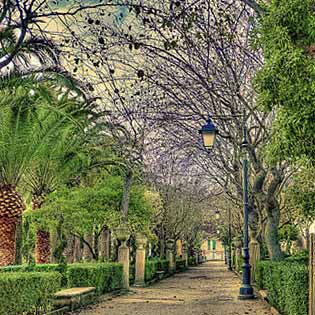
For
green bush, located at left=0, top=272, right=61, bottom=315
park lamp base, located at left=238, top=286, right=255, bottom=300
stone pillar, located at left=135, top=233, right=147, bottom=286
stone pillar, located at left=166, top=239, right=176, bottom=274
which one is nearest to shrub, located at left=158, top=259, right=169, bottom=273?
stone pillar, located at left=166, top=239, right=176, bottom=274

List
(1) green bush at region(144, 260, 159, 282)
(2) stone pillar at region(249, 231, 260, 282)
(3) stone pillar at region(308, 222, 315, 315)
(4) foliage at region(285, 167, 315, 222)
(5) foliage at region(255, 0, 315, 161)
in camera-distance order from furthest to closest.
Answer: (1) green bush at region(144, 260, 159, 282), (2) stone pillar at region(249, 231, 260, 282), (4) foliage at region(285, 167, 315, 222), (5) foliage at region(255, 0, 315, 161), (3) stone pillar at region(308, 222, 315, 315)

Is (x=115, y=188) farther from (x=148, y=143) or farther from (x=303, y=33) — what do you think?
(x=303, y=33)

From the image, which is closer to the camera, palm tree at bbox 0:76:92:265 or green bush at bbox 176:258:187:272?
palm tree at bbox 0:76:92:265

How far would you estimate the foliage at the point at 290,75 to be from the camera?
10.5m

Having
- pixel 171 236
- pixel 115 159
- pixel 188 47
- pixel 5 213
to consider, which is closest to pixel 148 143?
pixel 115 159

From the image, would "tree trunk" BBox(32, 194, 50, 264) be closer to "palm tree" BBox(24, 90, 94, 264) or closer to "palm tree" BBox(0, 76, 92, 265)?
"palm tree" BBox(24, 90, 94, 264)

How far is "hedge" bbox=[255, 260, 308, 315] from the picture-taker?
11242mm

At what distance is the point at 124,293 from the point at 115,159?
5.63 metres

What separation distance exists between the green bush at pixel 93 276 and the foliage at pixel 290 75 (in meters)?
11.2

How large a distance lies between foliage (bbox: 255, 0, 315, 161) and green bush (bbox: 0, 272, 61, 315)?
224 inches

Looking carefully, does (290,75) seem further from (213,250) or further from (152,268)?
(213,250)

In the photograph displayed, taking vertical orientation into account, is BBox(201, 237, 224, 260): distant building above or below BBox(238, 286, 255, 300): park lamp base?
above

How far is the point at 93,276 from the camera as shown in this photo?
21750 mm

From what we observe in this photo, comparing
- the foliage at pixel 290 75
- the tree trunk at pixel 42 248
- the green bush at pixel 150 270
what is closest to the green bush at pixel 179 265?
the green bush at pixel 150 270
